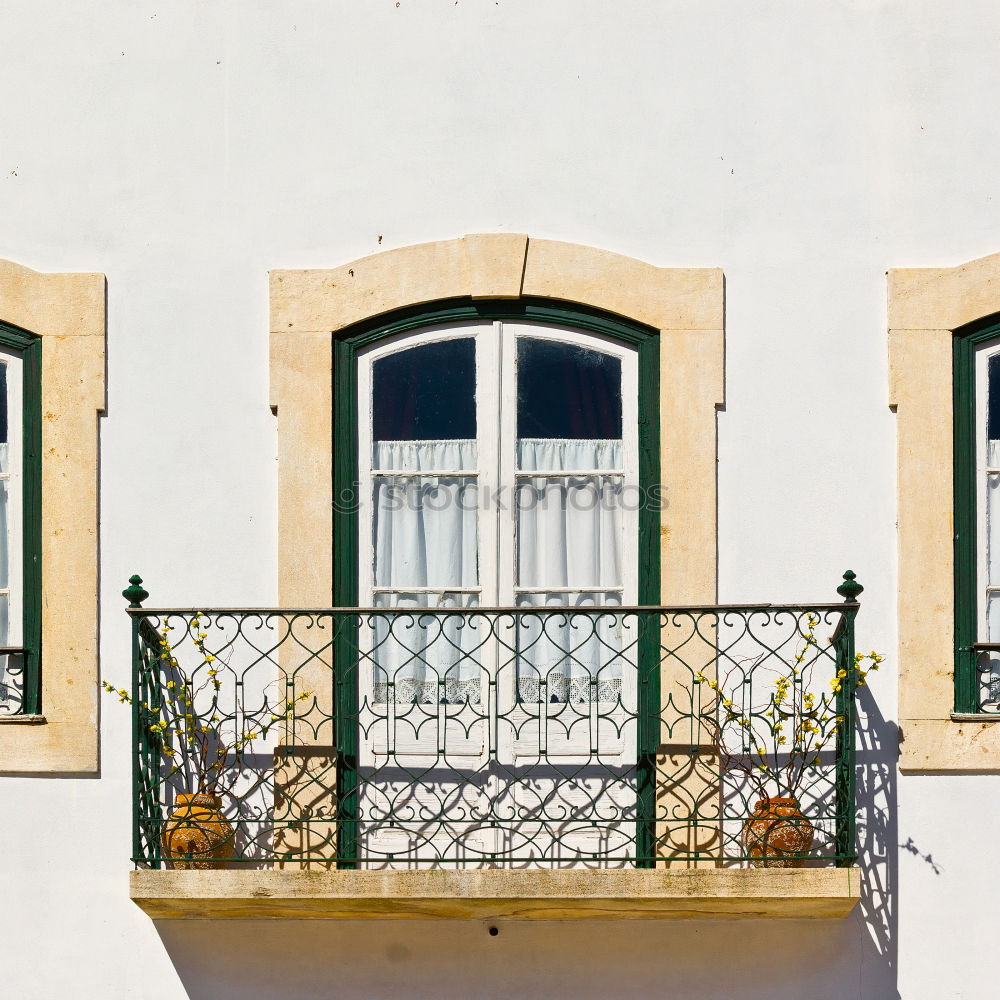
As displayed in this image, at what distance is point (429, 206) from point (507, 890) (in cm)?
293

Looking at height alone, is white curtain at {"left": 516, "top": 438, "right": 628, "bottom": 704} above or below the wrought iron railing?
above

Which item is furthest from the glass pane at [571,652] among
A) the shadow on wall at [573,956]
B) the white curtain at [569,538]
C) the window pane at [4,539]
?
the window pane at [4,539]

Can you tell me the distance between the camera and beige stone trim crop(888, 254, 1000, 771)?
6.61 m

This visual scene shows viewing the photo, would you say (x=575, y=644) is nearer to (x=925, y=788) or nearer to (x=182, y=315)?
(x=925, y=788)

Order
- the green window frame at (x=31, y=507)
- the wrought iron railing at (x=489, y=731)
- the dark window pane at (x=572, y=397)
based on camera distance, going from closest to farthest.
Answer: the wrought iron railing at (x=489, y=731)
the green window frame at (x=31, y=507)
the dark window pane at (x=572, y=397)

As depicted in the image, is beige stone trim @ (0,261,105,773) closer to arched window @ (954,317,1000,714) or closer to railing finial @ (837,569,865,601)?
railing finial @ (837,569,865,601)

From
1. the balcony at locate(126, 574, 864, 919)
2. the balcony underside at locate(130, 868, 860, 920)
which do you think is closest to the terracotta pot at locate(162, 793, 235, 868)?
the balcony at locate(126, 574, 864, 919)

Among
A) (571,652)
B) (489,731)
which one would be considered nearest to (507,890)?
(489,731)

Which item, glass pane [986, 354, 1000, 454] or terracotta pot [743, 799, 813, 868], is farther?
glass pane [986, 354, 1000, 454]

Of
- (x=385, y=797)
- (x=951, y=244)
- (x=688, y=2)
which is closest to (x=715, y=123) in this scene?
(x=688, y=2)

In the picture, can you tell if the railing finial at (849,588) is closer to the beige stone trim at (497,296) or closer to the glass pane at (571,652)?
the beige stone trim at (497,296)

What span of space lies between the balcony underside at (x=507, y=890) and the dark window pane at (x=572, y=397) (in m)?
1.93

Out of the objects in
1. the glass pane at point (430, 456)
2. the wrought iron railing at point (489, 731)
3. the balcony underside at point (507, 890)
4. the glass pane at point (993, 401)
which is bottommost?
the balcony underside at point (507, 890)

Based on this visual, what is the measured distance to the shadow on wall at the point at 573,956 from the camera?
259 inches
